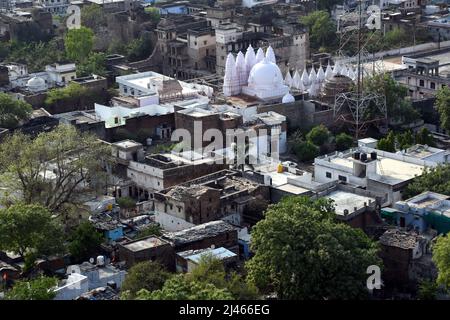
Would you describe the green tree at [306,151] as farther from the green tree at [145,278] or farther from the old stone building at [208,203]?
the green tree at [145,278]

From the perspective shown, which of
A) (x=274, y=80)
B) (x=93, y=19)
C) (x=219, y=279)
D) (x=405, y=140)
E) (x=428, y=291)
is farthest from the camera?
(x=93, y=19)

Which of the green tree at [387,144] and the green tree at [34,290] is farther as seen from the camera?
the green tree at [387,144]

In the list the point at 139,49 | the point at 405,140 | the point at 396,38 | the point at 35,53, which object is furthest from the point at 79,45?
the point at 405,140

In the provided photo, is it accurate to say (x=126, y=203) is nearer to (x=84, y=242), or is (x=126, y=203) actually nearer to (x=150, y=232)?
(x=150, y=232)

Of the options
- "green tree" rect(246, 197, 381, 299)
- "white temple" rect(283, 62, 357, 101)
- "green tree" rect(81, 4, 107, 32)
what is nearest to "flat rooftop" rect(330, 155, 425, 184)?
"green tree" rect(246, 197, 381, 299)

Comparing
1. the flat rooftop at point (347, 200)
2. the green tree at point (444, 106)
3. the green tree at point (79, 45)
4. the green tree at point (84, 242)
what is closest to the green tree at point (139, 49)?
the green tree at point (79, 45)
